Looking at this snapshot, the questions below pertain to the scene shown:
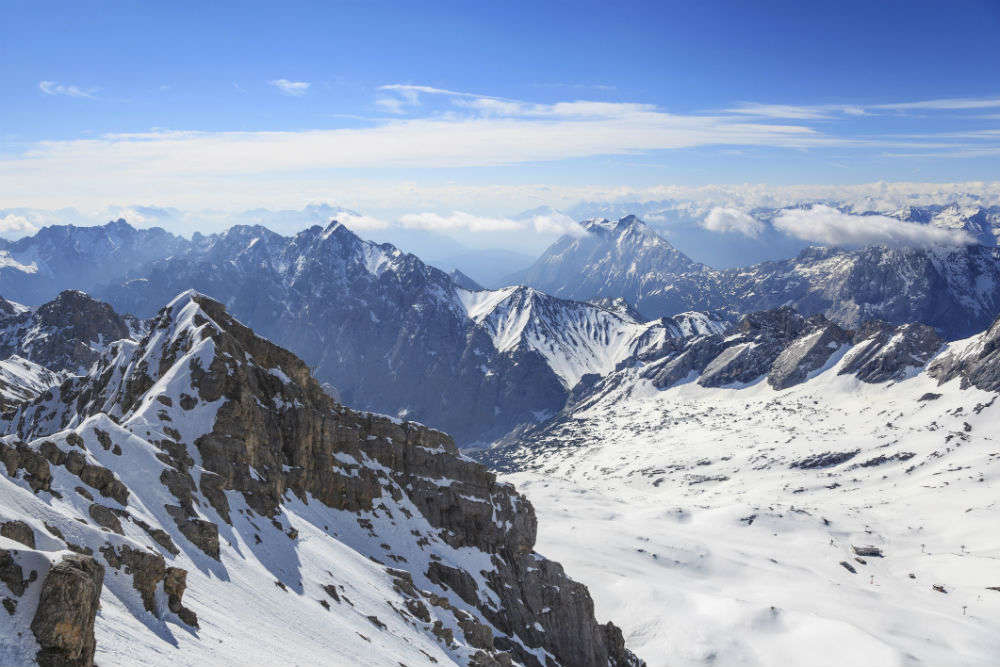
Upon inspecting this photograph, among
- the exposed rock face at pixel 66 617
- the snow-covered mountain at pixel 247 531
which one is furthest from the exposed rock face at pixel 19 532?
the exposed rock face at pixel 66 617

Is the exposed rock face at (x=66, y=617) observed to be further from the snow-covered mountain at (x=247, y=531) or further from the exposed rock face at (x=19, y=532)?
the exposed rock face at (x=19, y=532)

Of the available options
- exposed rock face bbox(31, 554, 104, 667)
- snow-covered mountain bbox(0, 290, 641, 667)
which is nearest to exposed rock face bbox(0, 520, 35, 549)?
snow-covered mountain bbox(0, 290, 641, 667)

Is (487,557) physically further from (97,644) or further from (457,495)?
(97,644)

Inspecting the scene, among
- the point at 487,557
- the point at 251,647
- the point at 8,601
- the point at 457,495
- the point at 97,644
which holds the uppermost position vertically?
the point at 8,601

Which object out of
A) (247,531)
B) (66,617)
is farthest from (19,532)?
(247,531)

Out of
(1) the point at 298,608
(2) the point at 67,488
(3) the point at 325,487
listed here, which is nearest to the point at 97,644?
(2) the point at 67,488
